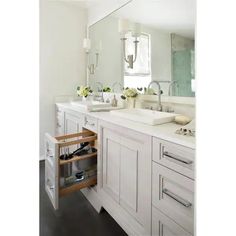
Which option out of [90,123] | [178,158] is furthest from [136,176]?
[90,123]

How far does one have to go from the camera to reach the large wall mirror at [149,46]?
183cm

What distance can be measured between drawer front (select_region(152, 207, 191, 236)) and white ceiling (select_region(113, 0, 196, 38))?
1331mm

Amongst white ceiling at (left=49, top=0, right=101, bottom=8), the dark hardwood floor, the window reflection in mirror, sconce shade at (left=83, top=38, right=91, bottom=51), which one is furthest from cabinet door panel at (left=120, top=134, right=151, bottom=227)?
white ceiling at (left=49, top=0, right=101, bottom=8)

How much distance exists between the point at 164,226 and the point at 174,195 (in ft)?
0.75

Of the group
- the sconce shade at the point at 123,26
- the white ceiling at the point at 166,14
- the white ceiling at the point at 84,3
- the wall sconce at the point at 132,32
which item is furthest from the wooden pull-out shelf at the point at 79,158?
the white ceiling at the point at 84,3

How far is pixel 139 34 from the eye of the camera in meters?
2.31

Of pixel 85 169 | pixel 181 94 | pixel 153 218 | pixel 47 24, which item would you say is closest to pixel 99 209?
pixel 85 169

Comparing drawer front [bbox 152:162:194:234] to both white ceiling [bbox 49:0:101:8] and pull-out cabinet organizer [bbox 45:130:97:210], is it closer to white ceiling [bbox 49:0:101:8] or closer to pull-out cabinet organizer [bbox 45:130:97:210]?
pull-out cabinet organizer [bbox 45:130:97:210]

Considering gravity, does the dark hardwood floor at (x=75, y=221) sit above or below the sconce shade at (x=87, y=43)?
below

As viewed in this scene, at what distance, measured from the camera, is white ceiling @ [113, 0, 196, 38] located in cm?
176

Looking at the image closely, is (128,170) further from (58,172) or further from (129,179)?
(58,172)

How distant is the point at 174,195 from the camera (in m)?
1.23

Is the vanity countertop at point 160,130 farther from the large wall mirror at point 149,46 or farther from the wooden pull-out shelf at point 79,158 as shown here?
the large wall mirror at point 149,46

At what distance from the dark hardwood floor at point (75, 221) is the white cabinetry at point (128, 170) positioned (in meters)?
0.21
